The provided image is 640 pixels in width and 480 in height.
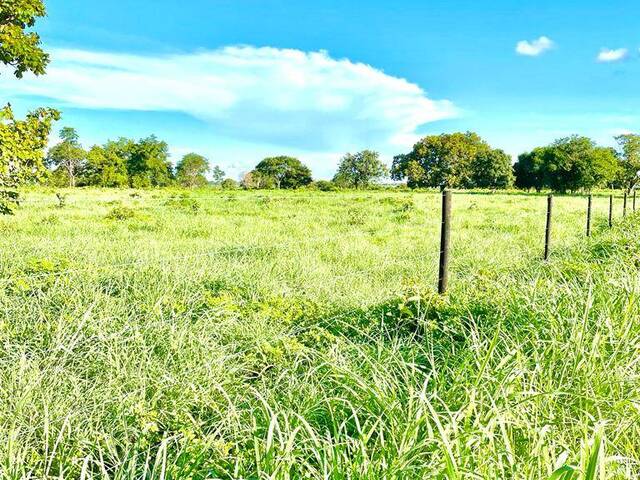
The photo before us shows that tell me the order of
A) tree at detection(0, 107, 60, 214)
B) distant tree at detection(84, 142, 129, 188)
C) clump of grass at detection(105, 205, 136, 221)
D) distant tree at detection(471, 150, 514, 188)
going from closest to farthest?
tree at detection(0, 107, 60, 214) < clump of grass at detection(105, 205, 136, 221) < distant tree at detection(471, 150, 514, 188) < distant tree at detection(84, 142, 129, 188)

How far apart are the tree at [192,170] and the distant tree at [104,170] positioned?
24.6 m

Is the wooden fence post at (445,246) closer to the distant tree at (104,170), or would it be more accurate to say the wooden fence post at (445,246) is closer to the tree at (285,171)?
the distant tree at (104,170)

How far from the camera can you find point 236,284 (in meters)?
5.04

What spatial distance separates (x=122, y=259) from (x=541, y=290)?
493 cm

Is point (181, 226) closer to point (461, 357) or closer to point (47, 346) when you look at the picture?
point (47, 346)

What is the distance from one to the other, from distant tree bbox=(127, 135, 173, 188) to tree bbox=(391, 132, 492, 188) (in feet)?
156

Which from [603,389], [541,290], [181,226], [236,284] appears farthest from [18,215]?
[603,389]

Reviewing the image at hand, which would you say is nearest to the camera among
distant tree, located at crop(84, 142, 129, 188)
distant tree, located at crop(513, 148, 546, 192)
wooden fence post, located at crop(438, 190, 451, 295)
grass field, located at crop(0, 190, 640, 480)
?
grass field, located at crop(0, 190, 640, 480)

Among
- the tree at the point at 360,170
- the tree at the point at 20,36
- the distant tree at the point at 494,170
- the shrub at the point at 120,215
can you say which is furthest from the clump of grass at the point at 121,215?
the tree at the point at 360,170

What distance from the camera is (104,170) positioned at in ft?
261

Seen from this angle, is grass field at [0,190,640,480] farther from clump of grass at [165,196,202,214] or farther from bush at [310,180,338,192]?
bush at [310,180,338,192]

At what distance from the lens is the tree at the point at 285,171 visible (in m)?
109

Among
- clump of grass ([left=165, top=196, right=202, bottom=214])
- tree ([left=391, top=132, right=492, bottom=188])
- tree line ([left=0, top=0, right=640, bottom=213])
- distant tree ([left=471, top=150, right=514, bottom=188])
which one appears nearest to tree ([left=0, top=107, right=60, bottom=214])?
clump of grass ([left=165, top=196, right=202, bottom=214])

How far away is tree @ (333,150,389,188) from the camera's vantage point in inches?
4183
